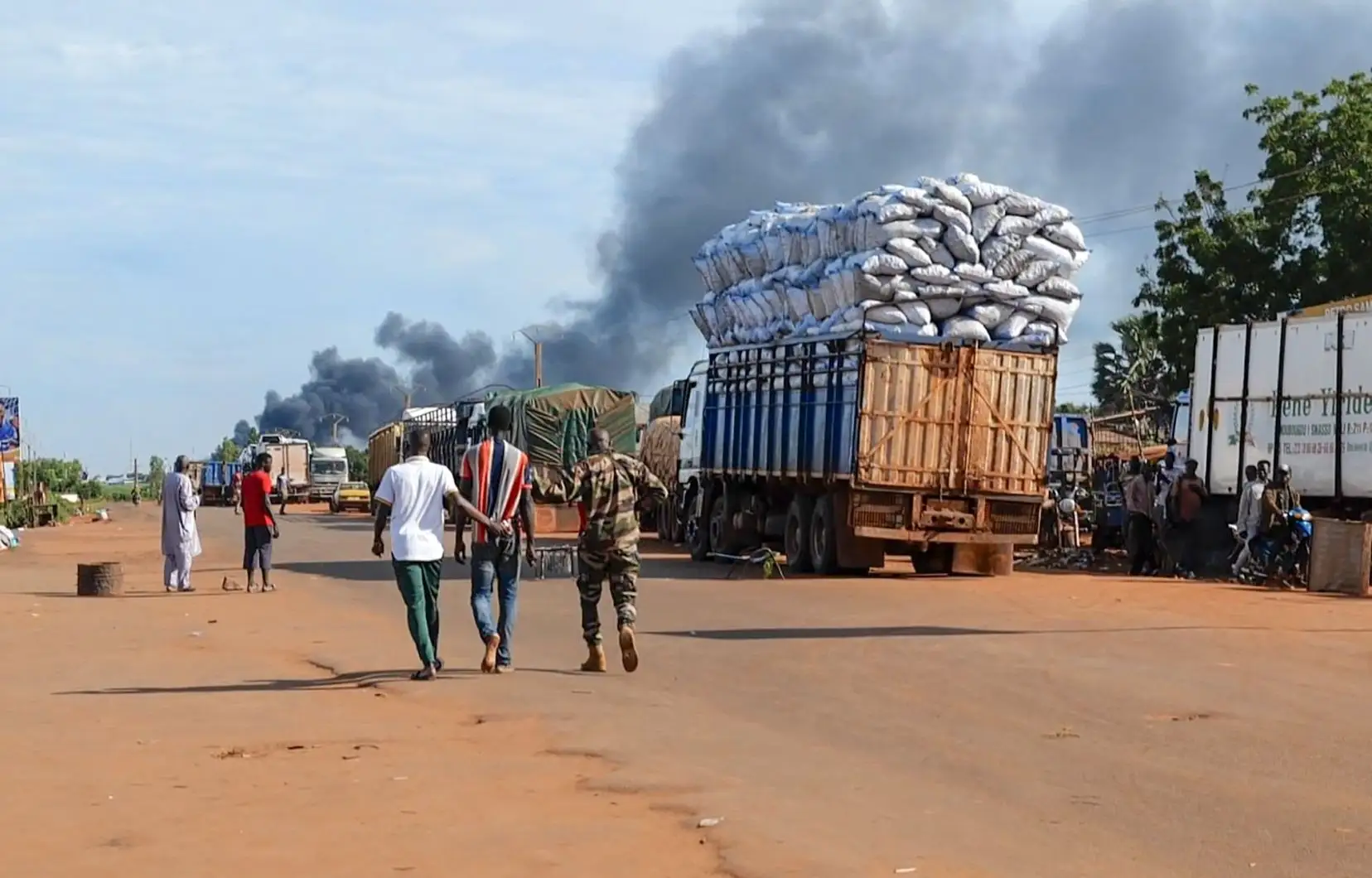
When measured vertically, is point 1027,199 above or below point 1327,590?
above

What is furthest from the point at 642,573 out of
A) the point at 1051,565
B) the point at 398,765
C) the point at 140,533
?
the point at 140,533

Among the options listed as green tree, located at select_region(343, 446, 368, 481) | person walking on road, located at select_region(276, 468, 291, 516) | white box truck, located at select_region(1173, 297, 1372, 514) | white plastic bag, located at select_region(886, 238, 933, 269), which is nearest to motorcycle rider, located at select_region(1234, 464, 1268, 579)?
white box truck, located at select_region(1173, 297, 1372, 514)


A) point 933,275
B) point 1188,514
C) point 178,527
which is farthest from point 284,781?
point 1188,514

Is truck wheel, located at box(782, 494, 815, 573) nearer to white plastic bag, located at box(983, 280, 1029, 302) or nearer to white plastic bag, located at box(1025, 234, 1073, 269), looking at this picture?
white plastic bag, located at box(983, 280, 1029, 302)

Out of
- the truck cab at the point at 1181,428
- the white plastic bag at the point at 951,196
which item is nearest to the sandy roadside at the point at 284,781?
the white plastic bag at the point at 951,196

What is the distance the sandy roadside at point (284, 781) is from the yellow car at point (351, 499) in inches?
1961

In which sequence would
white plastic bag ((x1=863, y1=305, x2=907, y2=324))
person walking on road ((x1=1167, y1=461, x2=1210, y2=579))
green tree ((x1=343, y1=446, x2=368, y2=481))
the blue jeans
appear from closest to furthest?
the blue jeans, white plastic bag ((x1=863, y1=305, x2=907, y2=324)), person walking on road ((x1=1167, y1=461, x2=1210, y2=579)), green tree ((x1=343, y1=446, x2=368, y2=481))

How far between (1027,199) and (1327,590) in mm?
6398

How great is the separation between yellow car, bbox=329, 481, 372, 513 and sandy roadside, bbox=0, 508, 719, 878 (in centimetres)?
4981

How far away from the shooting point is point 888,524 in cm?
2242

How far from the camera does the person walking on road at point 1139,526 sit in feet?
83.9

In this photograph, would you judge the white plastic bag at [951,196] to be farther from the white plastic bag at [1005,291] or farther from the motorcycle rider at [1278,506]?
the motorcycle rider at [1278,506]

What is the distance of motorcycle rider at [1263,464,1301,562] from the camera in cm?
2242

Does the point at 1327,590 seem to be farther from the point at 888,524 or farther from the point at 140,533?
the point at 140,533
